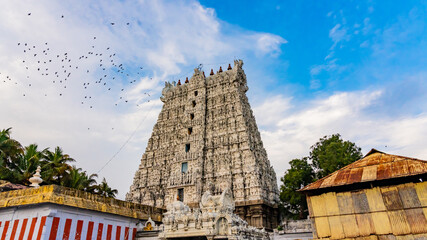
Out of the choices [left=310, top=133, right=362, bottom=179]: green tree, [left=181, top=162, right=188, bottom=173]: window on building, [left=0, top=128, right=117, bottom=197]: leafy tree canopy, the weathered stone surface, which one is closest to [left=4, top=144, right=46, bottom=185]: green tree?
[left=0, top=128, right=117, bottom=197]: leafy tree canopy

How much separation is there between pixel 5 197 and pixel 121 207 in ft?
20.1

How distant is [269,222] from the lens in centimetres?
2772

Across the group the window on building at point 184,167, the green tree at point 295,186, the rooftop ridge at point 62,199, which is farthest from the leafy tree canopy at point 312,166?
the rooftop ridge at point 62,199

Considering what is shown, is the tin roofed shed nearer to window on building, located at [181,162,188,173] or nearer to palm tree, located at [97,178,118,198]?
window on building, located at [181,162,188,173]

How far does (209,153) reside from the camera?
1283 inches

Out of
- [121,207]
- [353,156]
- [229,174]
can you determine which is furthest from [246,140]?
[121,207]

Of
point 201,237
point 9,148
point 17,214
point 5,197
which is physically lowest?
point 201,237

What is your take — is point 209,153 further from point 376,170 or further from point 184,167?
point 376,170

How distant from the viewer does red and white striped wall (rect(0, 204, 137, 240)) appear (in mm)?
13055

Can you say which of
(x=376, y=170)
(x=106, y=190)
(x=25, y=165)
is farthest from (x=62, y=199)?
(x=106, y=190)

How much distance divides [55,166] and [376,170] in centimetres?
3149

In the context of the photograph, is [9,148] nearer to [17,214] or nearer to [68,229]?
[17,214]

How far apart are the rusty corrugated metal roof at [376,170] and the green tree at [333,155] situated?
49.2ft

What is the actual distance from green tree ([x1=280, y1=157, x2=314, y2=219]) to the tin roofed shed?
1650 cm
